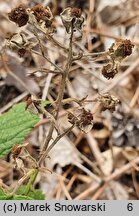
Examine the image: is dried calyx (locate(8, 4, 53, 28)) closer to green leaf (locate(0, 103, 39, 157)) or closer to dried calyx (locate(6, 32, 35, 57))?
dried calyx (locate(6, 32, 35, 57))

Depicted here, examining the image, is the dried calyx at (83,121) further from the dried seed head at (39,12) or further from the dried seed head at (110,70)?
the dried seed head at (39,12)

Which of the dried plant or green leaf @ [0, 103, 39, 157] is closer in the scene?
the dried plant

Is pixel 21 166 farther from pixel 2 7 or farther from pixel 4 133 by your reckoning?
pixel 2 7

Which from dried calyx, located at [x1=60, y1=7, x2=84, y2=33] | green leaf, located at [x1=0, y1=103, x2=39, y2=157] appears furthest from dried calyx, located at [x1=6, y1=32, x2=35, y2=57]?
green leaf, located at [x1=0, y1=103, x2=39, y2=157]

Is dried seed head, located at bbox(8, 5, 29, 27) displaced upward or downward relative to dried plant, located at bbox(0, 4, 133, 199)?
upward

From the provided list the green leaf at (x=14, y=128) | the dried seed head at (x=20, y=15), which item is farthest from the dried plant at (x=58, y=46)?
the green leaf at (x=14, y=128)

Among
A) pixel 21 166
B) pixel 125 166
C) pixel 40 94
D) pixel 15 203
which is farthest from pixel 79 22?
pixel 40 94

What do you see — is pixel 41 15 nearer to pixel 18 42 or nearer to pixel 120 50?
pixel 18 42
